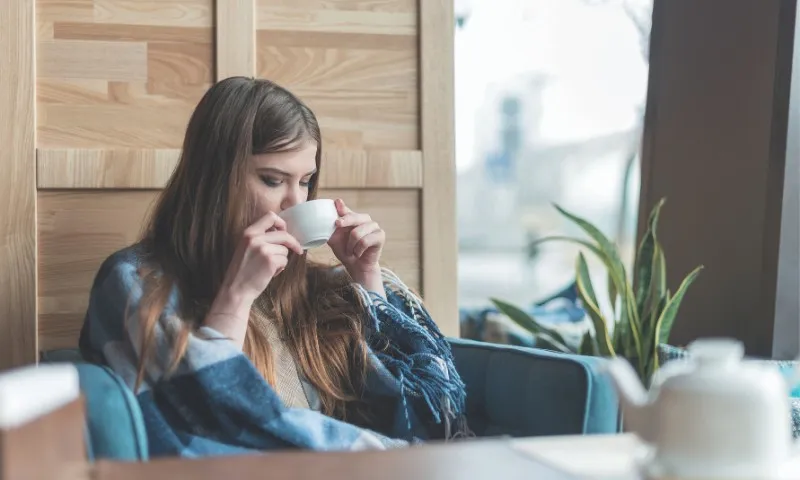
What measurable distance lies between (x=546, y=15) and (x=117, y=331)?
341 cm

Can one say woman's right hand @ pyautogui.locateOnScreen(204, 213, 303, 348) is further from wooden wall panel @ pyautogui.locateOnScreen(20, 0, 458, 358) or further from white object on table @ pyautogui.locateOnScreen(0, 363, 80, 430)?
white object on table @ pyautogui.locateOnScreen(0, 363, 80, 430)

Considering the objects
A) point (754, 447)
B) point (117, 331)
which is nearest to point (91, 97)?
point (117, 331)

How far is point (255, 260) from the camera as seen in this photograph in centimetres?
148

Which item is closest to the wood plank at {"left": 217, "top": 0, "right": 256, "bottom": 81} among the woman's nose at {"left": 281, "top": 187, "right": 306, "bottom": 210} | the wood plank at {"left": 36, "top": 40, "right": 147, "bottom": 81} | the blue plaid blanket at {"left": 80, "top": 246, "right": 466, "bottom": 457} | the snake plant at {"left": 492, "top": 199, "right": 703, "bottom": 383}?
the wood plank at {"left": 36, "top": 40, "right": 147, "bottom": 81}

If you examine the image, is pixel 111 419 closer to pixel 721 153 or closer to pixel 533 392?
pixel 533 392

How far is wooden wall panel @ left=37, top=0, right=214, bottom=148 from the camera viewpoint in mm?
1852

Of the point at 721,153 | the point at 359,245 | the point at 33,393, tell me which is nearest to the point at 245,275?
the point at 359,245

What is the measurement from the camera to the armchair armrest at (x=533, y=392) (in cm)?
134

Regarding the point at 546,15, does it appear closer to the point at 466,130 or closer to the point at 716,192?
the point at 466,130

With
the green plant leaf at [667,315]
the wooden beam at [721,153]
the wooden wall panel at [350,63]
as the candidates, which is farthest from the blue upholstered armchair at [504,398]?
the wooden beam at [721,153]

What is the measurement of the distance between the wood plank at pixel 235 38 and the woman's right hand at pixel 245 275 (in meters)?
0.51

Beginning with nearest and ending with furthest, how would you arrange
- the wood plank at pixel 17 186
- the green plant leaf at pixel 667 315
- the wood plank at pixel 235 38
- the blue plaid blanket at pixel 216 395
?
the blue plaid blanket at pixel 216 395, the wood plank at pixel 17 186, the wood plank at pixel 235 38, the green plant leaf at pixel 667 315

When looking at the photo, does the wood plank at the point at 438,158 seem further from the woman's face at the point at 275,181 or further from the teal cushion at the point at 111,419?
the teal cushion at the point at 111,419

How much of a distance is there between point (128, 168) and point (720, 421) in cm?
135
